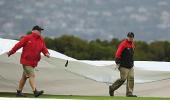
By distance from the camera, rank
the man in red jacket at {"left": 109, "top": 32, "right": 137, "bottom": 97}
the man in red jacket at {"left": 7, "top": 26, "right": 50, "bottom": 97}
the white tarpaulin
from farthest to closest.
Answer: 1. the white tarpaulin
2. the man in red jacket at {"left": 109, "top": 32, "right": 137, "bottom": 97}
3. the man in red jacket at {"left": 7, "top": 26, "right": 50, "bottom": 97}

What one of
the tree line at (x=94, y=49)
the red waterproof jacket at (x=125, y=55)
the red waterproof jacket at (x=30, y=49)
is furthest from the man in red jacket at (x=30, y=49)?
the tree line at (x=94, y=49)

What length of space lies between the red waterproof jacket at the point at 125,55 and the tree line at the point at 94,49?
40.0 metres

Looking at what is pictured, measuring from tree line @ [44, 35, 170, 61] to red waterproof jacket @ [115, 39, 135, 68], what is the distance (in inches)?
1573

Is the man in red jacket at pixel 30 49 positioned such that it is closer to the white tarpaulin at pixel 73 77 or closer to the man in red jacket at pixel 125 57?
the white tarpaulin at pixel 73 77

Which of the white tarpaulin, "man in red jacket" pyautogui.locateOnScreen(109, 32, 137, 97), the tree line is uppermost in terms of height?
"man in red jacket" pyautogui.locateOnScreen(109, 32, 137, 97)

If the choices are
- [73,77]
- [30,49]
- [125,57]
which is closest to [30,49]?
[30,49]

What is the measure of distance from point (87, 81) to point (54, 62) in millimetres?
1203

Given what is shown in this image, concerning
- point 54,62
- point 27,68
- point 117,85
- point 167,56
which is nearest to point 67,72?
point 54,62

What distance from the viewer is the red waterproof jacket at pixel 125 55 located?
1361cm

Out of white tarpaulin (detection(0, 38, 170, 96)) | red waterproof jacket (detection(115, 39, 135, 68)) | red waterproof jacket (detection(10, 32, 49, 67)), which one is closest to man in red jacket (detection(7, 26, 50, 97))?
red waterproof jacket (detection(10, 32, 49, 67))

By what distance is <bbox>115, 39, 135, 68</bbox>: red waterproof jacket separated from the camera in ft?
44.7

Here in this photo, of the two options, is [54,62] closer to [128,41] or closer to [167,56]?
[128,41]

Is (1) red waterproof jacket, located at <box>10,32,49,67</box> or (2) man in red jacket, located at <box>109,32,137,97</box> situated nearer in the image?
(1) red waterproof jacket, located at <box>10,32,49,67</box>

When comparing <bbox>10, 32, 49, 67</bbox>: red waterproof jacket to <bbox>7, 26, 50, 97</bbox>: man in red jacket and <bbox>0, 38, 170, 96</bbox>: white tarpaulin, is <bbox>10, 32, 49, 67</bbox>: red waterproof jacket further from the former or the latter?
<bbox>0, 38, 170, 96</bbox>: white tarpaulin
